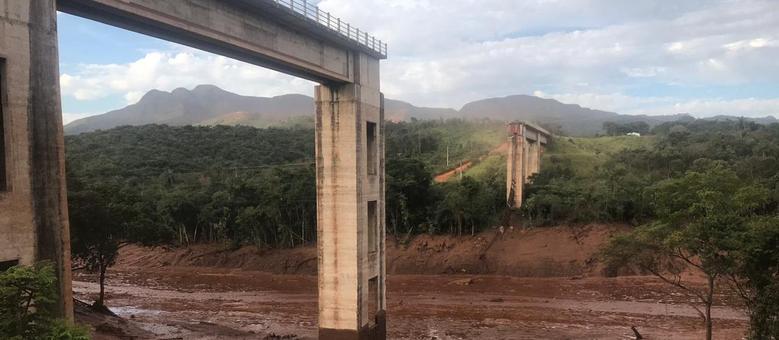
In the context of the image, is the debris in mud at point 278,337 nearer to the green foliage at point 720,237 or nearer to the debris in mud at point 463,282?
the green foliage at point 720,237

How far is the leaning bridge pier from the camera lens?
35.1 feet

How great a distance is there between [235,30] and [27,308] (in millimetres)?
9955

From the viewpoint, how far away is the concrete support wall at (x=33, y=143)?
415 inches

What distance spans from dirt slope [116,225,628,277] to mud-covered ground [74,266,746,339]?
1159 millimetres

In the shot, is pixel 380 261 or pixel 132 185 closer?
pixel 380 261

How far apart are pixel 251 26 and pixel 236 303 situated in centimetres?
2378

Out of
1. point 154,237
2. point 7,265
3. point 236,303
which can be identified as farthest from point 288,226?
point 7,265

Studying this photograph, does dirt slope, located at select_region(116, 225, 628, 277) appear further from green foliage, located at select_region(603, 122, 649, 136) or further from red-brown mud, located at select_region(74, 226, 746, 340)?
green foliage, located at select_region(603, 122, 649, 136)

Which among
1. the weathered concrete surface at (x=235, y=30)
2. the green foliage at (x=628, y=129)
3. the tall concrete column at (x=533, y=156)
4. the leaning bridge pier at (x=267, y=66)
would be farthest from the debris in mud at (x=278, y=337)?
the green foliage at (x=628, y=129)

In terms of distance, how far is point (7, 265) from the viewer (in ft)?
35.2

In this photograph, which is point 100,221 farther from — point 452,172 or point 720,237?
point 452,172

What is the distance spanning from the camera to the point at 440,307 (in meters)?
33.7

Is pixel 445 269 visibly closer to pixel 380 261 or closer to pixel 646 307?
pixel 646 307

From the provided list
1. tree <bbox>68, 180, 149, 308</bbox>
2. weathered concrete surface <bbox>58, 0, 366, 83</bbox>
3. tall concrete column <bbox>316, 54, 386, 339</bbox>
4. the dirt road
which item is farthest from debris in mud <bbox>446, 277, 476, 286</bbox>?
weathered concrete surface <bbox>58, 0, 366, 83</bbox>
